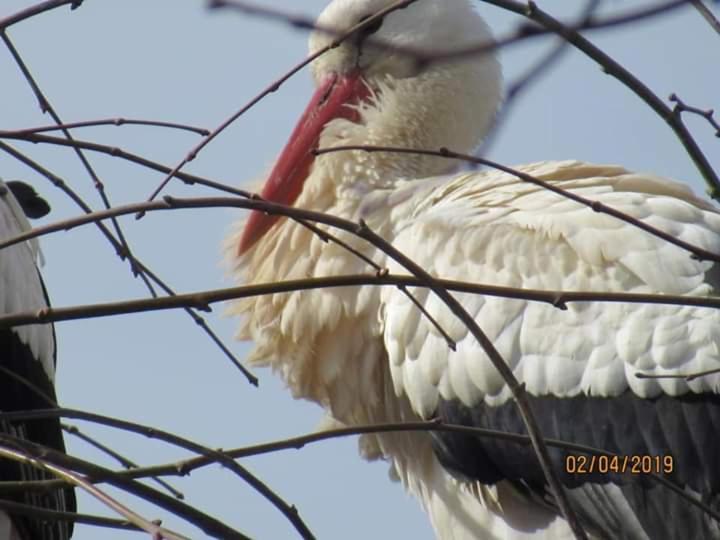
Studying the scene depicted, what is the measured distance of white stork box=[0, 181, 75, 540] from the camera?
407cm

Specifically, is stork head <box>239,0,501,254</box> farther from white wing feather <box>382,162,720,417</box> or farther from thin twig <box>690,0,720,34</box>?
thin twig <box>690,0,720,34</box>

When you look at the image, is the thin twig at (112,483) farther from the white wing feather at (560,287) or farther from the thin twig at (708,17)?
the white wing feather at (560,287)

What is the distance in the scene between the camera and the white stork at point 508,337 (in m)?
4.03

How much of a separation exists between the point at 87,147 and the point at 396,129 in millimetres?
2871

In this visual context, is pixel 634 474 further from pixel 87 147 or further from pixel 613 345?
pixel 87 147

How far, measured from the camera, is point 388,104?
5.14m

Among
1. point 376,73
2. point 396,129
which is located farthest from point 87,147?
point 376,73

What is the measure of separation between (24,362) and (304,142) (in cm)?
151

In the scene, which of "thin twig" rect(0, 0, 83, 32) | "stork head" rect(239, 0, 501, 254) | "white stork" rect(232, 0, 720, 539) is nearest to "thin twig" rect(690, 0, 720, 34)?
"thin twig" rect(0, 0, 83, 32)

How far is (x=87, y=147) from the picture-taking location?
2244 millimetres

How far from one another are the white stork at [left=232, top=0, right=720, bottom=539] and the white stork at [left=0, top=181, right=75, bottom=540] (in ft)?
2.62
